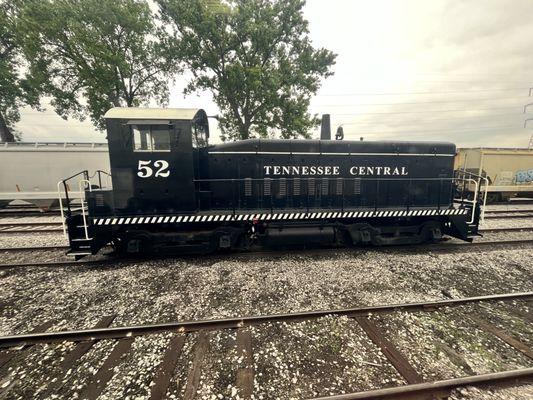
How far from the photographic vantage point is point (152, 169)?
5.48 metres

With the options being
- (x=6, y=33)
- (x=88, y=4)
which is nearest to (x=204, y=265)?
(x=88, y=4)

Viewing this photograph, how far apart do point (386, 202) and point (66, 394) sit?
24.3 feet

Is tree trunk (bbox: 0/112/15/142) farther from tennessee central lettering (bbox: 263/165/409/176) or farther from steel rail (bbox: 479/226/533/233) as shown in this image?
steel rail (bbox: 479/226/533/233)

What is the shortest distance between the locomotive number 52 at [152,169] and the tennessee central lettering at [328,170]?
251 centimetres

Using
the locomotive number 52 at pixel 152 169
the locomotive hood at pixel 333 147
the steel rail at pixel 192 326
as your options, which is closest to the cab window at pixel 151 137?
the locomotive number 52 at pixel 152 169

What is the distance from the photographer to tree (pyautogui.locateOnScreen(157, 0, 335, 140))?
15961mm

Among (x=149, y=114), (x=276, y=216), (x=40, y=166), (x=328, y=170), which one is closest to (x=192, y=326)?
(x=276, y=216)

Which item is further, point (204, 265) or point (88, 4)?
point (88, 4)

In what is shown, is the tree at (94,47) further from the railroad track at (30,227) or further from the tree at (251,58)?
the railroad track at (30,227)

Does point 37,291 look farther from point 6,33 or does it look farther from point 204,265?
point 6,33

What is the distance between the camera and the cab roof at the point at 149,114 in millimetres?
5215

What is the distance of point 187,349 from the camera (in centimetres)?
305

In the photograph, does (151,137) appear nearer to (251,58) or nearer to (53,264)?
(53,264)

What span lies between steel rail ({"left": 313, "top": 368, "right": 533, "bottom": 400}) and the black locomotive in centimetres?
382
